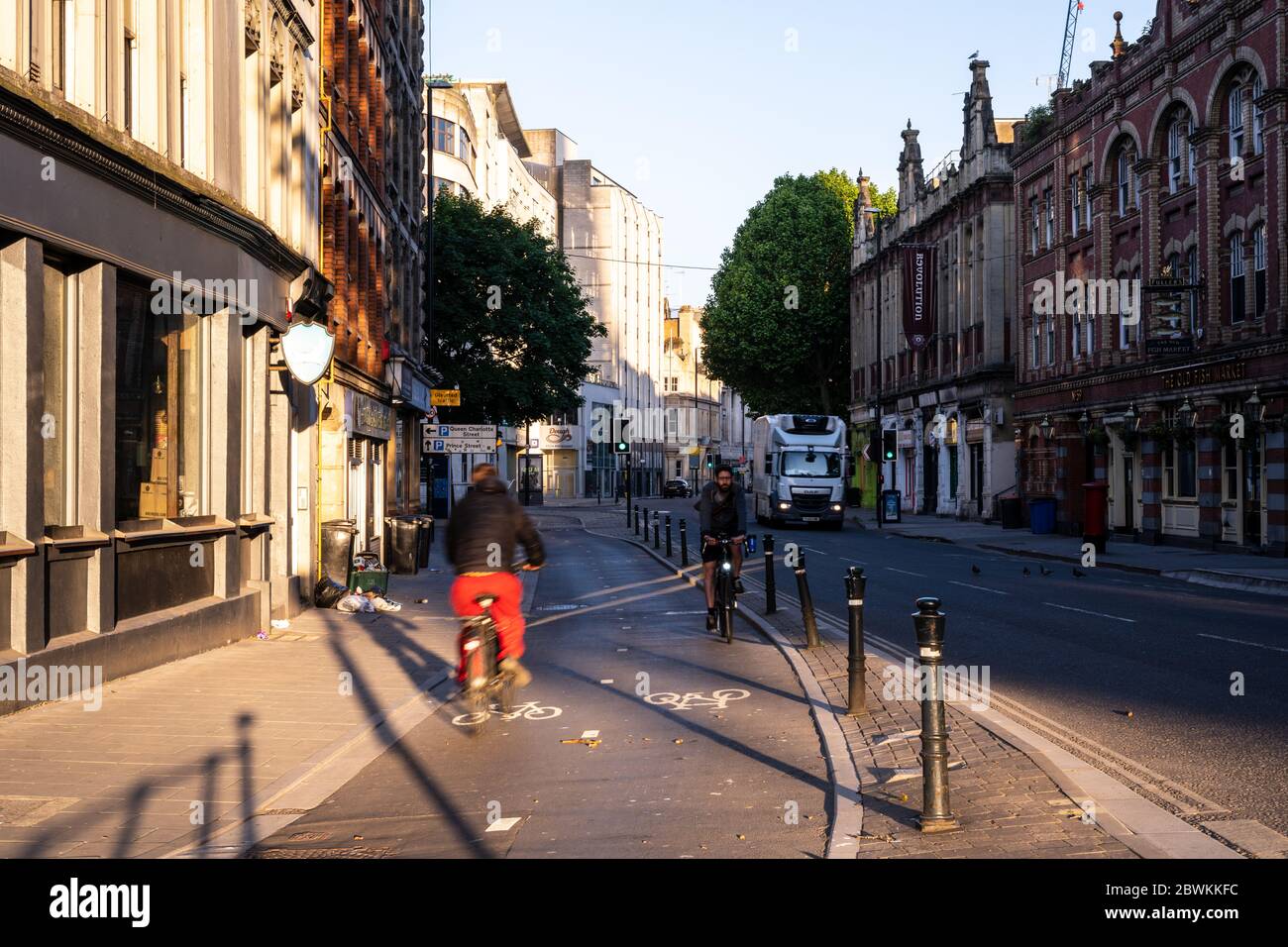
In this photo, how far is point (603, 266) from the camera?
10550 cm

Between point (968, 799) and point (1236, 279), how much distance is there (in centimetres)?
2883

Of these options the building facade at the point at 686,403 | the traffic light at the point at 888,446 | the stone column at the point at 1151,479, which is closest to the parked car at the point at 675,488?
the building facade at the point at 686,403

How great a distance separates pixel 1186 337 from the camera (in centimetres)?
3306

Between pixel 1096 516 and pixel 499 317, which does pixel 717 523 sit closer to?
pixel 1096 516

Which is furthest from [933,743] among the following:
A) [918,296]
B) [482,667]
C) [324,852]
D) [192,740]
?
[918,296]

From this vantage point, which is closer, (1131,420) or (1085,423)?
(1131,420)

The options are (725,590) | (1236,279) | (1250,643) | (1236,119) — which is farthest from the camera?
(1236,119)

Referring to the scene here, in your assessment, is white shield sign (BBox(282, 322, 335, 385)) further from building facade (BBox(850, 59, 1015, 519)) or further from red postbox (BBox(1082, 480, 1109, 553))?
building facade (BBox(850, 59, 1015, 519))

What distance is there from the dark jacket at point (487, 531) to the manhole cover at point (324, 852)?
352 centimetres

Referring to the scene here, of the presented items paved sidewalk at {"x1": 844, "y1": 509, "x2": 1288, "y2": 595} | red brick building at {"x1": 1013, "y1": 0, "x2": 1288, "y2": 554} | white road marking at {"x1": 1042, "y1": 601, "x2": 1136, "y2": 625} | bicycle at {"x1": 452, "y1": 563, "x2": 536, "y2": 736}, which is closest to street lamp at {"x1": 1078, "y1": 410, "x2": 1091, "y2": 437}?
red brick building at {"x1": 1013, "y1": 0, "x2": 1288, "y2": 554}

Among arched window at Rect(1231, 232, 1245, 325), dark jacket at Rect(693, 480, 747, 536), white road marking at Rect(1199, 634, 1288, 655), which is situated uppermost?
arched window at Rect(1231, 232, 1245, 325)

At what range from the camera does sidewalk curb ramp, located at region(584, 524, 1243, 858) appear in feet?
18.9

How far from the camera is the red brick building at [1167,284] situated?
30.4m

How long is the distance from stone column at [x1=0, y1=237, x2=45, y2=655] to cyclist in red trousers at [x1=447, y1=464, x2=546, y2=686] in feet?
11.0
